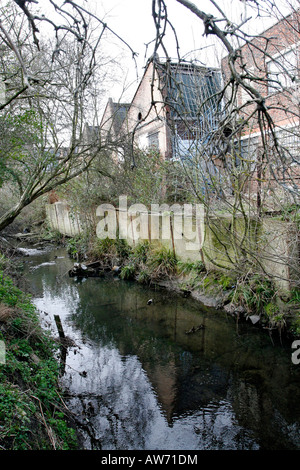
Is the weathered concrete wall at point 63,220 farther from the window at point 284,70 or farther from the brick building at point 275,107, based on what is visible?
the window at point 284,70

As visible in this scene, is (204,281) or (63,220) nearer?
(204,281)

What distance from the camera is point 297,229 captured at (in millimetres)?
5801

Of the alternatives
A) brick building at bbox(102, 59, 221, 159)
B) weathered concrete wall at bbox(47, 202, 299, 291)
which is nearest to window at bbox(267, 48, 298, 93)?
brick building at bbox(102, 59, 221, 159)

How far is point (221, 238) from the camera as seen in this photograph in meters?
7.94

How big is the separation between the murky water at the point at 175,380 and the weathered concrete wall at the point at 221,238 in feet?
4.26

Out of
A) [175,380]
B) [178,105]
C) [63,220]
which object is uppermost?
[178,105]

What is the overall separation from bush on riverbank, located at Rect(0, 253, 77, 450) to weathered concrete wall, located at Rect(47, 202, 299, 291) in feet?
12.0

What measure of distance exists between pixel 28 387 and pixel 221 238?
5279mm

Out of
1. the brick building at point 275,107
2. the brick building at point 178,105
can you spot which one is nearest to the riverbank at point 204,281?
the brick building at point 275,107

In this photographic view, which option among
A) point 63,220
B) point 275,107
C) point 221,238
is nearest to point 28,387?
point 275,107

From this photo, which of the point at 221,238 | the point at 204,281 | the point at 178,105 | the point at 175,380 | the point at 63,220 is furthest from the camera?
the point at 63,220

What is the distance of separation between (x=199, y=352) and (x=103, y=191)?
27.4 ft

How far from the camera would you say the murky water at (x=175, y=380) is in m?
4.09

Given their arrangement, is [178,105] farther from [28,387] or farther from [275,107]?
[28,387]
